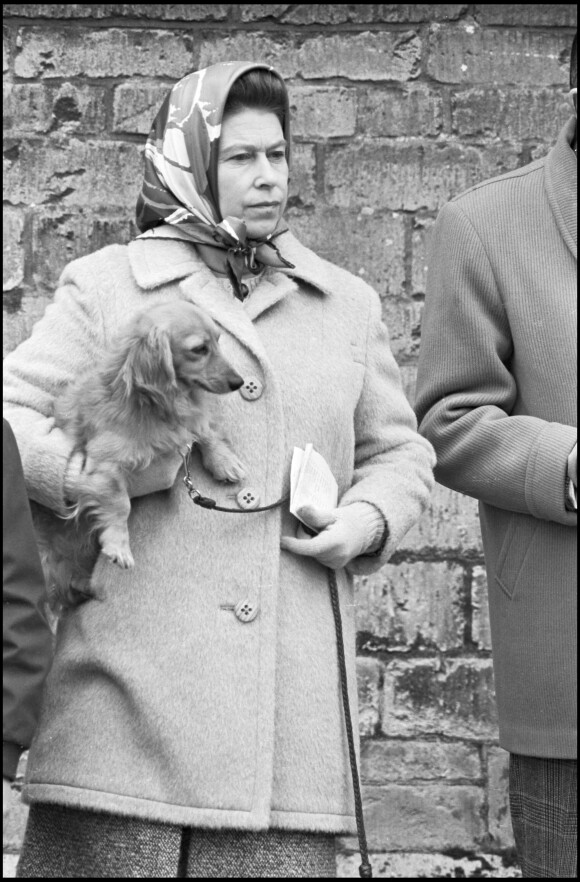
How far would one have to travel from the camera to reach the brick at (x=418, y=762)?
4164 millimetres

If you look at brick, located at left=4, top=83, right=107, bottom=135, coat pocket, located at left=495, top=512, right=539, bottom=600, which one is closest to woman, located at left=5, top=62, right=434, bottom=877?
coat pocket, located at left=495, top=512, right=539, bottom=600

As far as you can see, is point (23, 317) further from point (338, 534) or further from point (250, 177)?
point (338, 534)

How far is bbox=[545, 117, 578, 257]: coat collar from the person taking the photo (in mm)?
2635

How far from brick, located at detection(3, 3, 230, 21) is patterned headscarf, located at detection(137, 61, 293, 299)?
5.65 feet

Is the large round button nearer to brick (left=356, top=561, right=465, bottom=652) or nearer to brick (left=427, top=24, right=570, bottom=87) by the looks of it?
brick (left=356, top=561, right=465, bottom=652)

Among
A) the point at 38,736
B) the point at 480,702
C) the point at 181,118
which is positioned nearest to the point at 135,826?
the point at 38,736

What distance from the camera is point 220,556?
2.50 metres

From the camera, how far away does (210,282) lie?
8.80 feet

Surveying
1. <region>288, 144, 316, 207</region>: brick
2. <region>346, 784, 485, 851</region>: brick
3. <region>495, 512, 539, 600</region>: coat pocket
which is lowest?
<region>346, 784, 485, 851</region>: brick

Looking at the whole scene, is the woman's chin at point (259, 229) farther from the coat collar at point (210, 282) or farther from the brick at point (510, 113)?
the brick at point (510, 113)

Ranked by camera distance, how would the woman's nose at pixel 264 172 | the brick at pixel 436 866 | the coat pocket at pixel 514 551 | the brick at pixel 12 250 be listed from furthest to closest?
→ 1. the brick at pixel 12 250
2. the brick at pixel 436 866
3. the woman's nose at pixel 264 172
4. the coat pocket at pixel 514 551

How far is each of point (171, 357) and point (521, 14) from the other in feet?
8.58

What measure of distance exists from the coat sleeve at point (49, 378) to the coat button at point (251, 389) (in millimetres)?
332

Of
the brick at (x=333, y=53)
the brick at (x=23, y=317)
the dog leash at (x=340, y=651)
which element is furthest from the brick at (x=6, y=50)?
the dog leash at (x=340, y=651)
